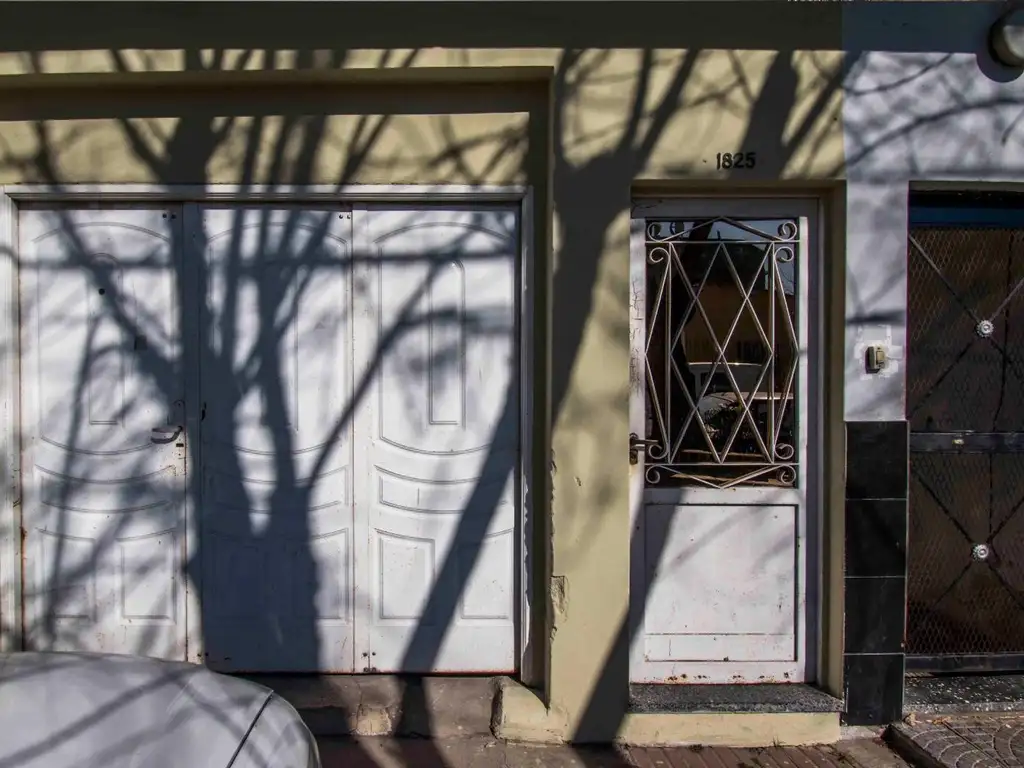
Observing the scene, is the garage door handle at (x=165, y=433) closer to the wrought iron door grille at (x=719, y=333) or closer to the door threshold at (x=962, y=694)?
the wrought iron door grille at (x=719, y=333)

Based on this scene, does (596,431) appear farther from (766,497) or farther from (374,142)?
(374,142)

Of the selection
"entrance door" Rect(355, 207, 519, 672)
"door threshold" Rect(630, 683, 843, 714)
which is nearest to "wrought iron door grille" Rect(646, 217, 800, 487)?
"entrance door" Rect(355, 207, 519, 672)

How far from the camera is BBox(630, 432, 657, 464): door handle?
366 centimetres

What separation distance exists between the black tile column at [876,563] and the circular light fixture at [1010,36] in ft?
5.68

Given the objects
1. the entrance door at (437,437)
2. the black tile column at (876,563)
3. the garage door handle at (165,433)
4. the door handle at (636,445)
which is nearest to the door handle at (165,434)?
the garage door handle at (165,433)

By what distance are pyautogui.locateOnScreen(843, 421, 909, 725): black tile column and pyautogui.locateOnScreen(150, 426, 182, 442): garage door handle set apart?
3216 millimetres

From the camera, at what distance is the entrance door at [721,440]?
3701 millimetres

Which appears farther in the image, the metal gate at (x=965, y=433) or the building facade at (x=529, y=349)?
the metal gate at (x=965, y=433)

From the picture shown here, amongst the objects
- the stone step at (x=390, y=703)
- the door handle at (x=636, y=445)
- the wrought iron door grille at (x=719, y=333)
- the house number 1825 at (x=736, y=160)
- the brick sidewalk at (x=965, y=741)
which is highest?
the house number 1825 at (x=736, y=160)

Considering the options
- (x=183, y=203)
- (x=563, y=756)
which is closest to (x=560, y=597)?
(x=563, y=756)

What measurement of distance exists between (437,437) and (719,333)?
1.46 m

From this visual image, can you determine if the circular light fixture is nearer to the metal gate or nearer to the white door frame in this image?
the metal gate

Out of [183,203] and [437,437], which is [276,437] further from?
[183,203]

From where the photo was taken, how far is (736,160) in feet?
11.6
